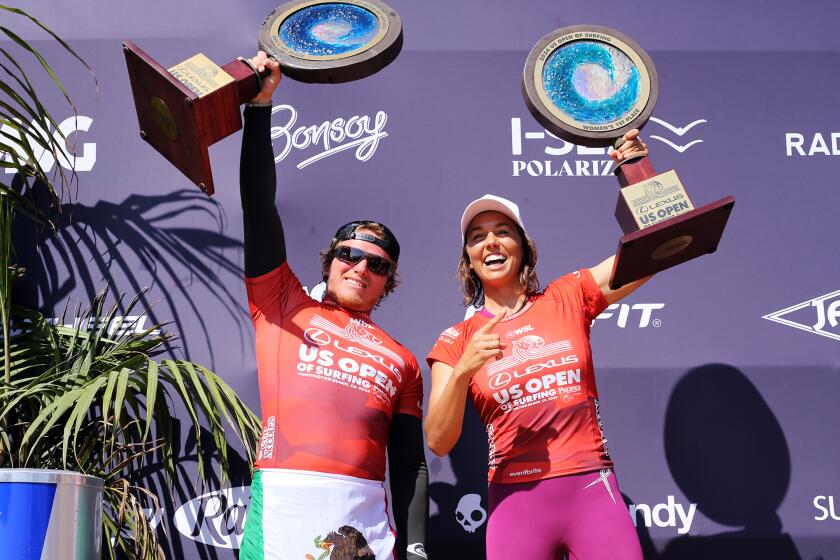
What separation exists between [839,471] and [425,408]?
4.70 ft

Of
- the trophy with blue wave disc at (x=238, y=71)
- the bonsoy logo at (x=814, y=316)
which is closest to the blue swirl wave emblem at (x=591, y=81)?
the trophy with blue wave disc at (x=238, y=71)

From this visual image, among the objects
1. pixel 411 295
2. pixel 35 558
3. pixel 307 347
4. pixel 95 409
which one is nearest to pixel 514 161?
pixel 411 295

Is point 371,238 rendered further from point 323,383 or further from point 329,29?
point 329,29

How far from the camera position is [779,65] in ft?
10.5

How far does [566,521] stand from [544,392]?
32 cm

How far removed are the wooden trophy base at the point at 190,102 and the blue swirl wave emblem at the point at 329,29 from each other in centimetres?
20

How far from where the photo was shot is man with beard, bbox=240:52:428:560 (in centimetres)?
200

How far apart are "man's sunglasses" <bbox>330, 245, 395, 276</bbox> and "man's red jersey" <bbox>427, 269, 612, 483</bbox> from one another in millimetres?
289

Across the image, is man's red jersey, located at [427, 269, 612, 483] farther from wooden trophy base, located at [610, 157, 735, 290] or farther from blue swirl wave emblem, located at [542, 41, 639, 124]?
blue swirl wave emblem, located at [542, 41, 639, 124]

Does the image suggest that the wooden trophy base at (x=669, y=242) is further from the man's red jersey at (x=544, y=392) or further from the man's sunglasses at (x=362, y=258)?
the man's sunglasses at (x=362, y=258)

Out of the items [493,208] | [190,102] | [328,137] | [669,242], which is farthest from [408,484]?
[328,137]

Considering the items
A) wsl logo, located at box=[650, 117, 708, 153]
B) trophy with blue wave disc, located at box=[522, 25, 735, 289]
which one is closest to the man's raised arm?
trophy with blue wave disc, located at box=[522, 25, 735, 289]

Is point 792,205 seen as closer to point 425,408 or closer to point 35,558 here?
point 425,408

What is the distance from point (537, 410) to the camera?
2092 mm
